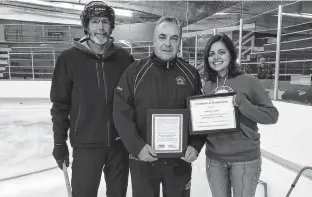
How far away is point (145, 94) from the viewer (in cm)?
104

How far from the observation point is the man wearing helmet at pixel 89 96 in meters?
1.22

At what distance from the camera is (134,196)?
1.11 m

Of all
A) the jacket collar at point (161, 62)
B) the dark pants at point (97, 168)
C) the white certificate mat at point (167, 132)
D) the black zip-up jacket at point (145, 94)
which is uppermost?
the jacket collar at point (161, 62)

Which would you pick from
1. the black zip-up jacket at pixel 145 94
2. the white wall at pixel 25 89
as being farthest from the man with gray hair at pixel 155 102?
the white wall at pixel 25 89

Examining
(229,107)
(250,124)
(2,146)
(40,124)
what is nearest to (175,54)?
(229,107)

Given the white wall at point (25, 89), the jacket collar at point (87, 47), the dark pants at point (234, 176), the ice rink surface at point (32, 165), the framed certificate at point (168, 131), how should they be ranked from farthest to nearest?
the white wall at point (25, 89)
the ice rink surface at point (32, 165)
the jacket collar at point (87, 47)
the dark pants at point (234, 176)
the framed certificate at point (168, 131)

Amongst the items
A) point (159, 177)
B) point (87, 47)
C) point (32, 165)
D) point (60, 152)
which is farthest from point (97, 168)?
point (32, 165)

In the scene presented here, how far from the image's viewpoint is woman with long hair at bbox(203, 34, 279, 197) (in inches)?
42.4

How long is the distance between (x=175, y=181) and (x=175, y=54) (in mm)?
530

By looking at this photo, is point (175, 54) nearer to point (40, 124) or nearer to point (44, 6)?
point (40, 124)

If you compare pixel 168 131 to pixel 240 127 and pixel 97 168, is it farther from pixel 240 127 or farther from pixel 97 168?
pixel 97 168

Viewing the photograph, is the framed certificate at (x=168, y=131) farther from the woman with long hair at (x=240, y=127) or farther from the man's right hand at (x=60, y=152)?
the man's right hand at (x=60, y=152)

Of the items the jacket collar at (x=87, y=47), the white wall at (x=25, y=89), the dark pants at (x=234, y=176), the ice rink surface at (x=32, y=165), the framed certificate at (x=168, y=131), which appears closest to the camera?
the framed certificate at (x=168, y=131)

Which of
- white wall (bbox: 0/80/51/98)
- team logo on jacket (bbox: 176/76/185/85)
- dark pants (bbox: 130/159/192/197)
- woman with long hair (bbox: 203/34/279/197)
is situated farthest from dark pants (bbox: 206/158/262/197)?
white wall (bbox: 0/80/51/98)
